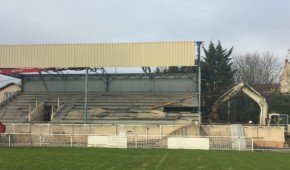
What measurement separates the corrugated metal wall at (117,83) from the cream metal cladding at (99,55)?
9369mm

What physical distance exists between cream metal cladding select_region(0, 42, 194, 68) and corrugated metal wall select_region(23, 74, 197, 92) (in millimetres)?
9369

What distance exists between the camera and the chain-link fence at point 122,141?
30172 mm

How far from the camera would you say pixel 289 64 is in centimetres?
9156

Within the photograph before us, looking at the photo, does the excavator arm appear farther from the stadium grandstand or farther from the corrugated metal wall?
the corrugated metal wall

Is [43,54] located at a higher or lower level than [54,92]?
higher

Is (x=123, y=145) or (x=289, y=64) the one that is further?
(x=289, y=64)

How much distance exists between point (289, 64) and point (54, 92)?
2284 inches

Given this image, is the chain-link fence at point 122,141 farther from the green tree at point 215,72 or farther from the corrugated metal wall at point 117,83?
the green tree at point 215,72

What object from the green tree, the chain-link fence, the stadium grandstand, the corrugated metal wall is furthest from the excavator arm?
the green tree

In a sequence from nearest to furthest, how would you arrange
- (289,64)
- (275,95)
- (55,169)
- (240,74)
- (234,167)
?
(55,169) < (234,167) < (275,95) < (240,74) < (289,64)

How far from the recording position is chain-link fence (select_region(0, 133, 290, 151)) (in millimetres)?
30172

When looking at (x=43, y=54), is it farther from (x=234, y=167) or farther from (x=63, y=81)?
(x=234, y=167)

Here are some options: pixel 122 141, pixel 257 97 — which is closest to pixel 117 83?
pixel 257 97

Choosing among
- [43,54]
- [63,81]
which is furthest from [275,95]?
[43,54]
